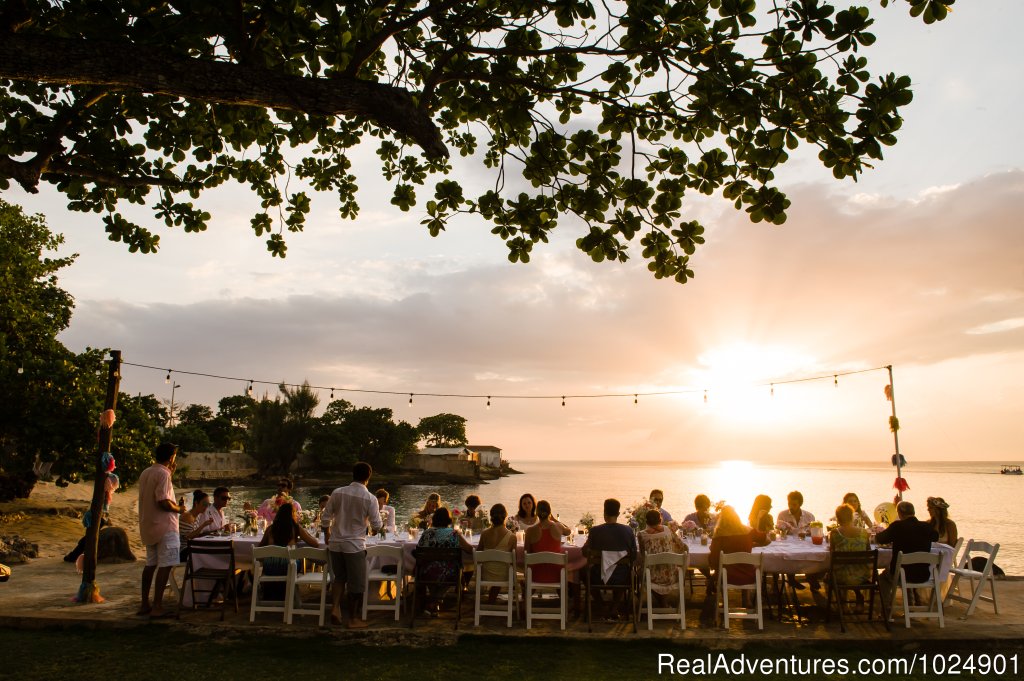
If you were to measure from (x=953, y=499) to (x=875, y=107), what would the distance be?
248 feet

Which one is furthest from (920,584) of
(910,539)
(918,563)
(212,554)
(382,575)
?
(212,554)

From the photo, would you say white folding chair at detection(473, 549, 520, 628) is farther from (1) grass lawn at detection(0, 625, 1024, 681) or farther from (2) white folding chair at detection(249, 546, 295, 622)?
(2) white folding chair at detection(249, 546, 295, 622)

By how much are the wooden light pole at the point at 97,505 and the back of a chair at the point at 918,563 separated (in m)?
9.12

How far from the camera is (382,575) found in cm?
758

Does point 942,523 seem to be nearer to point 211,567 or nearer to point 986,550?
point 986,550

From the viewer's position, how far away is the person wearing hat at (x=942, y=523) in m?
8.20

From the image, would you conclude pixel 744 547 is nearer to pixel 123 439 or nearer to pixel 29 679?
pixel 29 679

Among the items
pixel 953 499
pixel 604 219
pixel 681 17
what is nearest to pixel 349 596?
pixel 604 219

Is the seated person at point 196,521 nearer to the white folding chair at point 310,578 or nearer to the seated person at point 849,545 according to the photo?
the white folding chair at point 310,578

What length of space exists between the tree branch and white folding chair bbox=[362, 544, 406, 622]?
16.3 ft

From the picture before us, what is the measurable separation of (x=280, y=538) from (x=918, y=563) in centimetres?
705

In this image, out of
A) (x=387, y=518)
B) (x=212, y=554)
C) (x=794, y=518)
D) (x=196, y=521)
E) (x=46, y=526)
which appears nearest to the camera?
(x=212, y=554)

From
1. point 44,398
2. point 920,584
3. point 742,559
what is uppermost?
point 44,398

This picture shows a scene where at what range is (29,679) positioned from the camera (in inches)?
211
